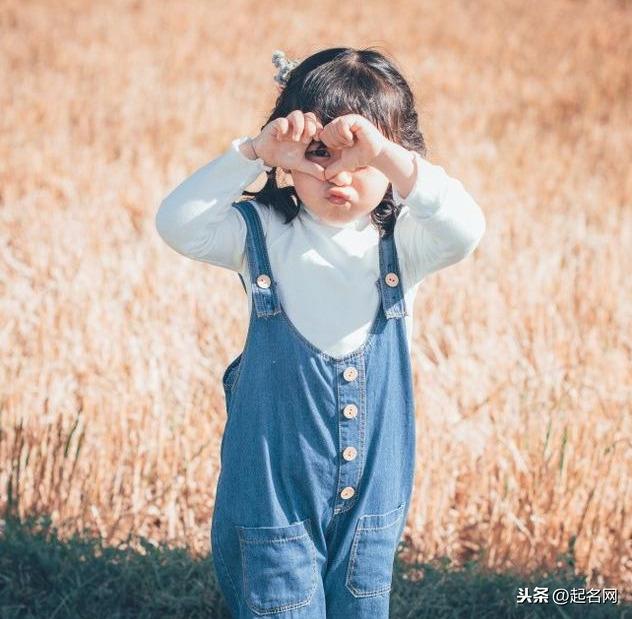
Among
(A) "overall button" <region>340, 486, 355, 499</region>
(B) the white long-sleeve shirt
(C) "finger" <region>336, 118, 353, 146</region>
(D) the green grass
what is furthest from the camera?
(D) the green grass

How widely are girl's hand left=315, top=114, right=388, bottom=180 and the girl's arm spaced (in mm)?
80

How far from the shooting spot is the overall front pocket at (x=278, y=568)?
2086 millimetres

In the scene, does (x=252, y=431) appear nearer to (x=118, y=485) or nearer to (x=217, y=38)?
(x=118, y=485)

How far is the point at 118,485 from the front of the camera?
308 centimetres

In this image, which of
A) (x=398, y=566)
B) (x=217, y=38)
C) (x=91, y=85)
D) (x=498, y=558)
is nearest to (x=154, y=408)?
(x=398, y=566)

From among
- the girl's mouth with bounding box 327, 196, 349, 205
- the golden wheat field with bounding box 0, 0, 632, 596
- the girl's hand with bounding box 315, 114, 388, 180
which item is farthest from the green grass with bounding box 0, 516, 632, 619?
the girl's hand with bounding box 315, 114, 388, 180

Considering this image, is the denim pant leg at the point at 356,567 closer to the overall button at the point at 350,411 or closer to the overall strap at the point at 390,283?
the overall button at the point at 350,411

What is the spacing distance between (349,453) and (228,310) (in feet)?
6.82

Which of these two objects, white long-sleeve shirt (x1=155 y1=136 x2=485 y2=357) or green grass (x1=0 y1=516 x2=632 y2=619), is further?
green grass (x1=0 y1=516 x2=632 y2=619)

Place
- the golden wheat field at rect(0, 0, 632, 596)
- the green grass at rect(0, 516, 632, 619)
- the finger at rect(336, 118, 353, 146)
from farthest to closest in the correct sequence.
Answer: the golden wheat field at rect(0, 0, 632, 596) < the green grass at rect(0, 516, 632, 619) < the finger at rect(336, 118, 353, 146)

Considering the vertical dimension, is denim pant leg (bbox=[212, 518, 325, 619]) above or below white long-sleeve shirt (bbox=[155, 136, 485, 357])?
below

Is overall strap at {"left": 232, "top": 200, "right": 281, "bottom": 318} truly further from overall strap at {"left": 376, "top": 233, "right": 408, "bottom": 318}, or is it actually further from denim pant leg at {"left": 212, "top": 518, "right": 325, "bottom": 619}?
denim pant leg at {"left": 212, "top": 518, "right": 325, "bottom": 619}

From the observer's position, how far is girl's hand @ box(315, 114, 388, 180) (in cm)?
190

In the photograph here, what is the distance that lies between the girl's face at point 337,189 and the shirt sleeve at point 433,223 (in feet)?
0.28
